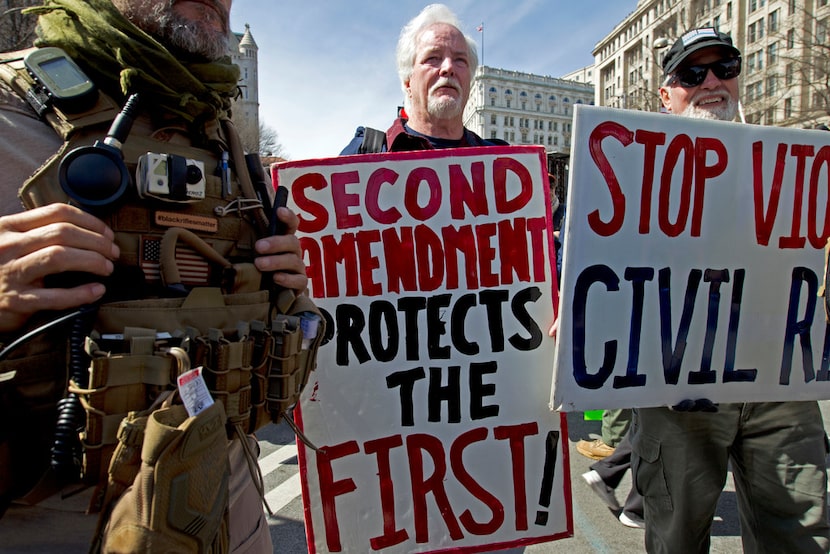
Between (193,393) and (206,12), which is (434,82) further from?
(193,393)

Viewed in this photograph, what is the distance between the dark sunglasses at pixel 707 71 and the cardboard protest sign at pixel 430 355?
0.76 m

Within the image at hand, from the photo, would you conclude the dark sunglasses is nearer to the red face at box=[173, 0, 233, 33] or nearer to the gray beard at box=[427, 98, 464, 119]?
the gray beard at box=[427, 98, 464, 119]

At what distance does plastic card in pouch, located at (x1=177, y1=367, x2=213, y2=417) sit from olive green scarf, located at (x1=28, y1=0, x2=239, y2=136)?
27.8 inches

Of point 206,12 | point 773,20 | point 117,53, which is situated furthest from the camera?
point 773,20

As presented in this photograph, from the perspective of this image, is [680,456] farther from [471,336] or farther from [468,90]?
[468,90]

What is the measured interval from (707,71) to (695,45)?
12 cm

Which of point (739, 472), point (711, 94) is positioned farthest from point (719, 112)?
point (739, 472)

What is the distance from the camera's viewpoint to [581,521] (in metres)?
2.84

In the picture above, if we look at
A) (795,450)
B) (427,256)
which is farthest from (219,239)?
(795,450)

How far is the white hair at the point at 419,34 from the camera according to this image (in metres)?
2.40

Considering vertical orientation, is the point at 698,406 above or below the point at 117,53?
below

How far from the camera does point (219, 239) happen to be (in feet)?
4.30

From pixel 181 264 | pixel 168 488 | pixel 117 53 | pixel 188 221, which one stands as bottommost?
pixel 168 488

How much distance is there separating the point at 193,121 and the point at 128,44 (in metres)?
0.22
